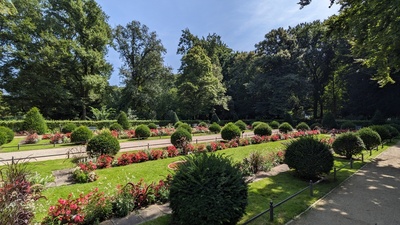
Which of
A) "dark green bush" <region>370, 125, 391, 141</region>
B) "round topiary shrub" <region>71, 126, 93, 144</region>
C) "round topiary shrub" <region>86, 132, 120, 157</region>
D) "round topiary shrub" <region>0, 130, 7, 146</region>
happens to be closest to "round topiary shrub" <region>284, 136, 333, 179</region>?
"round topiary shrub" <region>86, 132, 120, 157</region>

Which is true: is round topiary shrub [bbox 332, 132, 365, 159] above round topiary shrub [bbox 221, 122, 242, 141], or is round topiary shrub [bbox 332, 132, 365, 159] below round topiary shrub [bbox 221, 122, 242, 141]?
below

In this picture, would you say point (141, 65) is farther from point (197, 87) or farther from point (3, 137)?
point (3, 137)

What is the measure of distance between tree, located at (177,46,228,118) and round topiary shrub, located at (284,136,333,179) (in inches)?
1100

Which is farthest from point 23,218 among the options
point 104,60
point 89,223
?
point 104,60

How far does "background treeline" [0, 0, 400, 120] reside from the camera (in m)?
29.8

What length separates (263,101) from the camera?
43.7 meters

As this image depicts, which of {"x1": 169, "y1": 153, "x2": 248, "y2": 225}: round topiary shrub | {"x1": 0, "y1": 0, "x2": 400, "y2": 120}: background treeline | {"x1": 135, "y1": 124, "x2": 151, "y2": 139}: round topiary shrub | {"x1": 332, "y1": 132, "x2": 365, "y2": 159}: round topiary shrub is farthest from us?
{"x1": 0, "y1": 0, "x2": 400, "y2": 120}: background treeline

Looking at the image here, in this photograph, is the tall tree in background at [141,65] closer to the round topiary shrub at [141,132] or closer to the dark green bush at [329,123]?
the round topiary shrub at [141,132]

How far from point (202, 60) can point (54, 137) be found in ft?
90.2

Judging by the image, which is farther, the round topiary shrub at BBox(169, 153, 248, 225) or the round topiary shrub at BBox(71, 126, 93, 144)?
the round topiary shrub at BBox(71, 126, 93, 144)

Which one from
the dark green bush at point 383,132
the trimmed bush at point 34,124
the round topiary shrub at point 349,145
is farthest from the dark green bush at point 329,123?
the trimmed bush at point 34,124

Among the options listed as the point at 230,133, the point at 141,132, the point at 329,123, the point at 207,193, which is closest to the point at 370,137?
the point at 230,133

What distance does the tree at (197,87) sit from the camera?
36.7m

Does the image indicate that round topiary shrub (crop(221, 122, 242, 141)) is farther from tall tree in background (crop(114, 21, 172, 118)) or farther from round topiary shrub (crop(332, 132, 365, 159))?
tall tree in background (crop(114, 21, 172, 118))
